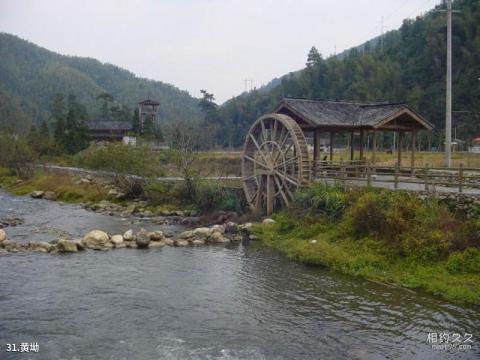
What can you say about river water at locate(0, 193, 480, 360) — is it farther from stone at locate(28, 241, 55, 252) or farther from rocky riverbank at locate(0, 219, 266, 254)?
rocky riverbank at locate(0, 219, 266, 254)

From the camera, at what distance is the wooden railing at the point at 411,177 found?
54.9ft

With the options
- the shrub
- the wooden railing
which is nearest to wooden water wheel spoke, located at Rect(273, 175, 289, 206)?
the wooden railing

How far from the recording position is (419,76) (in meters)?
71.0

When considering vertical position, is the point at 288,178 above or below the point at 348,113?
below

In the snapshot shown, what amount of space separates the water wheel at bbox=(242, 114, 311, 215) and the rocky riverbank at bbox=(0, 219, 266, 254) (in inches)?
103

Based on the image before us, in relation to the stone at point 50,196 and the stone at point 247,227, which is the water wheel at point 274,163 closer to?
the stone at point 247,227

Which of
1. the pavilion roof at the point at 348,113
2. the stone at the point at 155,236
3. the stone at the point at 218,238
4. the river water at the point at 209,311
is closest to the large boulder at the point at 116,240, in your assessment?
the stone at the point at 155,236

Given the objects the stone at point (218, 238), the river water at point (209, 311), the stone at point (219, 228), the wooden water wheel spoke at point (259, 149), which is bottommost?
the river water at point (209, 311)

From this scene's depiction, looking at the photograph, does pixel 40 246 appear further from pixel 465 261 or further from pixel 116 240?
pixel 465 261

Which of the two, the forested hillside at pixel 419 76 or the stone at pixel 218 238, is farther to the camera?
the forested hillside at pixel 419 76

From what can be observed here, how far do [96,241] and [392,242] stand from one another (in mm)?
11201

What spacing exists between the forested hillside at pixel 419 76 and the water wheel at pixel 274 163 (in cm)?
3889

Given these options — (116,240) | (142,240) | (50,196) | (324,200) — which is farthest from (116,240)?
(50,196)

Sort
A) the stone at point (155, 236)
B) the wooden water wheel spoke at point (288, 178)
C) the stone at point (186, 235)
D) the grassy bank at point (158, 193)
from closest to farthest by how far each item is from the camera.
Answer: the stone at point (155, 236) < the stone at point (186, 235) < the wooden water wheel spoke at point (288, 178) < the grassy bank at point (158, 193)
